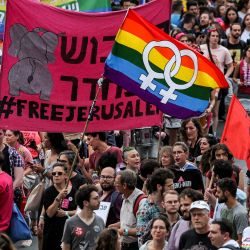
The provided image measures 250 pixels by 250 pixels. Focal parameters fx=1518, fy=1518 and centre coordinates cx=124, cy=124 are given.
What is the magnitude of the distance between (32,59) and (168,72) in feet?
4.76

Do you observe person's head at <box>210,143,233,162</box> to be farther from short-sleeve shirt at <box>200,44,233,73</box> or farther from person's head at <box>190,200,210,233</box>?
short-sleeve shirt at <box>200,44,233,73</box>

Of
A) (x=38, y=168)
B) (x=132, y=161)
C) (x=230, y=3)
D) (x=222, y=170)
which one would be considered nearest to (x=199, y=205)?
(x=222, y=170)

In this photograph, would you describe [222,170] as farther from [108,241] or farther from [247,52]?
[247,52]

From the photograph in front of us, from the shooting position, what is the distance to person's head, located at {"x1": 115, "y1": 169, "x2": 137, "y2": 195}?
14906 millimetres

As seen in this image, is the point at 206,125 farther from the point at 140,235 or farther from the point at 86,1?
the point at 140,235

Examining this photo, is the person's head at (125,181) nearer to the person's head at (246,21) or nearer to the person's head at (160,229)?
the person's head at (160,229)

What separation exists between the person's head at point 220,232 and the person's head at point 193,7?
15261 millimetres

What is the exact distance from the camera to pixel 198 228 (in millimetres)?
13648

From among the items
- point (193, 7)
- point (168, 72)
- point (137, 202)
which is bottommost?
point (193, 7)

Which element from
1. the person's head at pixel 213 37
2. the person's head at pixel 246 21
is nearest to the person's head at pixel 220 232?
the person's head at pixel 213 37

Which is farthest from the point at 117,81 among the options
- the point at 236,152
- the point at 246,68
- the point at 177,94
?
the point at 246,68

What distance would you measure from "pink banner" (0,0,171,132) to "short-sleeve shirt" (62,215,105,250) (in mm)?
1619

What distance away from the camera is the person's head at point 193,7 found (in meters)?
28.5

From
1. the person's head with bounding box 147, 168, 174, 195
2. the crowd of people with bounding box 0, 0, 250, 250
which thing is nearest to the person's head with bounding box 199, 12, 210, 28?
the crowd of people with bounding box 0, 0, 250, 250
